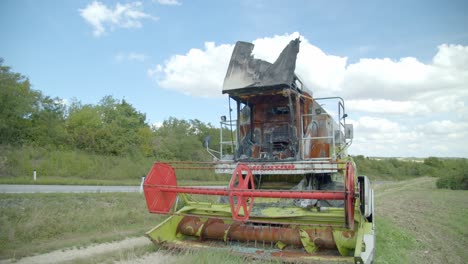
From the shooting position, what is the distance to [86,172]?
2669 centimetres

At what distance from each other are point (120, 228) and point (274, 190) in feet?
18.6

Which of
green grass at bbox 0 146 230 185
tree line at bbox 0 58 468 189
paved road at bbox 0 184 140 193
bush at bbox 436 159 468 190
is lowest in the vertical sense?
bush at bbox 436 159 468 190

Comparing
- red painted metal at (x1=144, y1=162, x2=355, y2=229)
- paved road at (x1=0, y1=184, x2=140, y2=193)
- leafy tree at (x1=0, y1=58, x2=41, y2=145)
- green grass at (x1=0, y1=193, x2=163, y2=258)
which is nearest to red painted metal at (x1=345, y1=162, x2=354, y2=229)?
red painted metal at (x1=144, y1=162, x2=355, y2=229)

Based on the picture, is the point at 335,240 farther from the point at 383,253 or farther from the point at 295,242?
the point at 383,253

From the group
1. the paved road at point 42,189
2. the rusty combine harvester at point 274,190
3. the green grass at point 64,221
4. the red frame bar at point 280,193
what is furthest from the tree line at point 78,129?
the red frame bar at point 280,193

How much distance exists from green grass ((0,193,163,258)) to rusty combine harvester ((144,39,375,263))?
92.2 inches

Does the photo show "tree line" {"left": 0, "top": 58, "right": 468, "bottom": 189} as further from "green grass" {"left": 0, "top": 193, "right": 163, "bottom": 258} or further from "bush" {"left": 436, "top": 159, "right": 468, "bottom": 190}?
"green grass" {"left": 0, "top": 193, "right": 163, "bottom": 258}

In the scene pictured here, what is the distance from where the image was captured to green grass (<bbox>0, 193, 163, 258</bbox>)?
818cm

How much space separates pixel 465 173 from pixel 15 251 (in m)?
30.7

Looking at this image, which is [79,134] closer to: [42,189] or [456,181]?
[42,189]

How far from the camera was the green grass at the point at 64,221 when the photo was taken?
818 cm

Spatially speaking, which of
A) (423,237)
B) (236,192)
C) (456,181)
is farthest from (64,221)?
(456,181)

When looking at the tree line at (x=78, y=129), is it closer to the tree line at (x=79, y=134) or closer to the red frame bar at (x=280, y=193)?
the tree line at (x=79, y=134)

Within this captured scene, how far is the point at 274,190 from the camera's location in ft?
19.8
